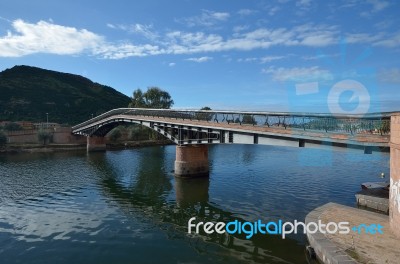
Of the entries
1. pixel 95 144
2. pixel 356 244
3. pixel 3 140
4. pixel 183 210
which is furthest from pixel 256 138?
pixel 3 140

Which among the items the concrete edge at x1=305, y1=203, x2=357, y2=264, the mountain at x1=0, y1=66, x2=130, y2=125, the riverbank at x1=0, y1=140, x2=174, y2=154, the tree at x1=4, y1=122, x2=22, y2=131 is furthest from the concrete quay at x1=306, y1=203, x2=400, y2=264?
the mountain at x1=0, y1=66, x2=130, y2=125

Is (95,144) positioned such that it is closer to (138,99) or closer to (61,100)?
(138,99)

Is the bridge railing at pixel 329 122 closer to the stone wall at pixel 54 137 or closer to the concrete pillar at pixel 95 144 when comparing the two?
the concrete pillar at pixel 95 144

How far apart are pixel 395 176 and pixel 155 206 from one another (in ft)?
56.6

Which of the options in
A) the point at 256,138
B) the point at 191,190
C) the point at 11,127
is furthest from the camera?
the point at 11,127

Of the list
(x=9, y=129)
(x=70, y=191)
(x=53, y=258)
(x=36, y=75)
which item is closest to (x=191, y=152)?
(x=70, y=191)

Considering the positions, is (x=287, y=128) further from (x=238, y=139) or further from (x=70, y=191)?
(x=70, y=191)

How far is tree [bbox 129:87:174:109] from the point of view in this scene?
93.2 meters

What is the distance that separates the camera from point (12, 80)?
474 feet

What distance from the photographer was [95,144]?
7075cm

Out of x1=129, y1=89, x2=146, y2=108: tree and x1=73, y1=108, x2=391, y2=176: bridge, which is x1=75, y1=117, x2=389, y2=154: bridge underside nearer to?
x1=73, y1=108, x2=391, y2=176: bridge

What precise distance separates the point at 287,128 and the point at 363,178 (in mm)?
14731

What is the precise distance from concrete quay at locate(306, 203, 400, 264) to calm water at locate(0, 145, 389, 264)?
1.62 metres

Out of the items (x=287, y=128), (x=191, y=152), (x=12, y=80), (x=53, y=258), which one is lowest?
(x=53, y=258)
